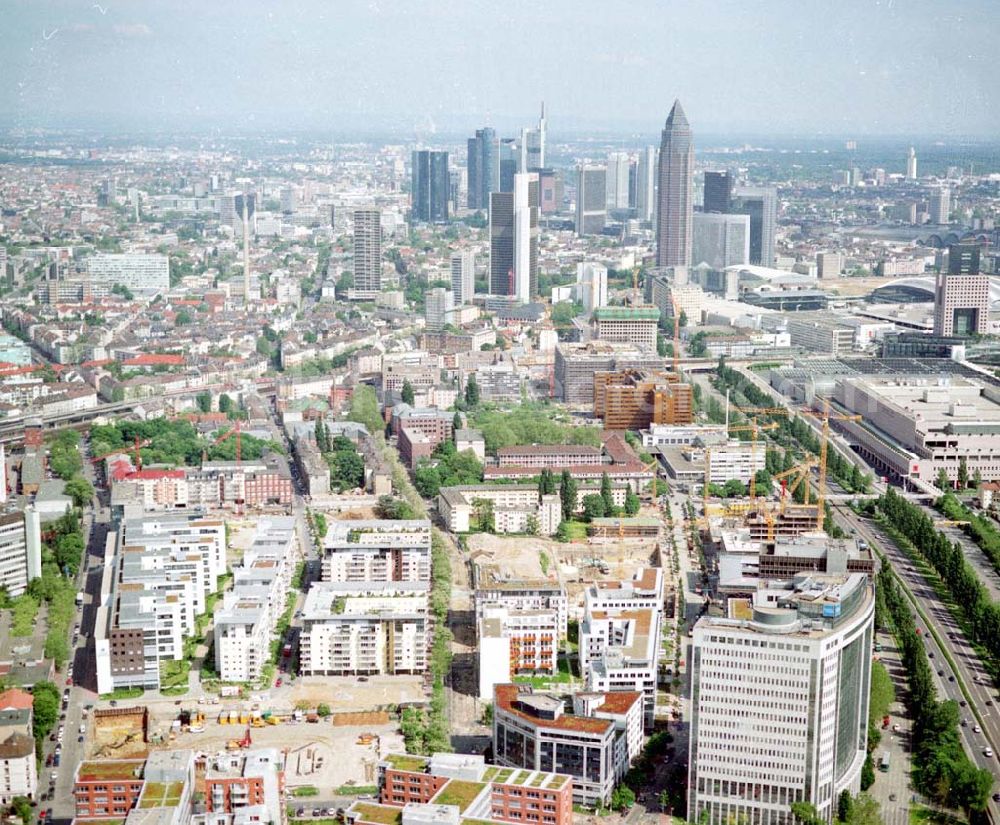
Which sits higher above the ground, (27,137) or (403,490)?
(27,137)

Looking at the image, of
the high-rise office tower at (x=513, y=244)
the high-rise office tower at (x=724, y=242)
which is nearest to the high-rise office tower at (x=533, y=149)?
the high-rise office tower at (x=513, y=244)

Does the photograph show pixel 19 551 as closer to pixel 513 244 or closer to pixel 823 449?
pixel 823 449

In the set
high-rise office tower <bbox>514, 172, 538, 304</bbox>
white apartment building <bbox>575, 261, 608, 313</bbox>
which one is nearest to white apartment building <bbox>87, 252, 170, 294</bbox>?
high-rise office tower <bbox>514, 172, 538, 304</bbox>

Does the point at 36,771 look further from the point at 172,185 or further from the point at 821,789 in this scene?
the point at 172,185

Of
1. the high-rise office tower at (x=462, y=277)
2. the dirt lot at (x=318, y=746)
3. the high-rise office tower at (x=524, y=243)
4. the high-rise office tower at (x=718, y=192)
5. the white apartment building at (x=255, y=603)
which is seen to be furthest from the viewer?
the high-rise office tower at (x=718, y=192)

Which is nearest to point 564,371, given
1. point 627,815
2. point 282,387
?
point 282,387

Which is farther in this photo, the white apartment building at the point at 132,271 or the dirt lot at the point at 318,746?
the white apartment building at the point at 132,271

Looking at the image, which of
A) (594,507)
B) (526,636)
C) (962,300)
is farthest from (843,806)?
(962,300)

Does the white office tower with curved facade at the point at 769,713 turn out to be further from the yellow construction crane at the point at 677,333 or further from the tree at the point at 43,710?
the yellow construction crane at the point at 677,333

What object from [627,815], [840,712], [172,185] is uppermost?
[172,185]
